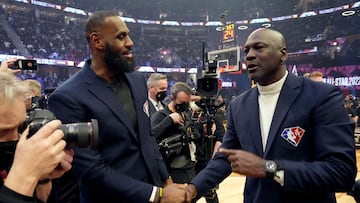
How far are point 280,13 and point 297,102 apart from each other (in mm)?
24730

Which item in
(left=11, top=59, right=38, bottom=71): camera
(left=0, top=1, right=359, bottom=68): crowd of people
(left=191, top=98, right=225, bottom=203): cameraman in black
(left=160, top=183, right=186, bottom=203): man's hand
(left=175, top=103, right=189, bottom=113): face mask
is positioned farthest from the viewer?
(left=0, top=1, right=359, bottom=68): crowd of people

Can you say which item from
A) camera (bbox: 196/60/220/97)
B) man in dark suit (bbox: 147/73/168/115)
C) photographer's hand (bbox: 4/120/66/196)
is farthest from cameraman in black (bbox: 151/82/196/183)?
photographer's hand (bbox: 4/120/66/196)

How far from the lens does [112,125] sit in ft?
5.38

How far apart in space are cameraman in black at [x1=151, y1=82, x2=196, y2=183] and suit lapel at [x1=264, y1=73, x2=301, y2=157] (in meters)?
1.42

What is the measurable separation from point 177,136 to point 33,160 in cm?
208

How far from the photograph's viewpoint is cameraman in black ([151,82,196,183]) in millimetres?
2937

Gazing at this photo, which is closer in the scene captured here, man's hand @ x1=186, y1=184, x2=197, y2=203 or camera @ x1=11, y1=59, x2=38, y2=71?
man's hand @ x1=186, y1=184, x2=197, y2=203

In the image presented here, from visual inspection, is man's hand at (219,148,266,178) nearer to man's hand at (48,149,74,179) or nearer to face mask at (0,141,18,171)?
man's hand at (48,149,74,179)

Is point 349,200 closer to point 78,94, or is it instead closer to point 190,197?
point 190,197

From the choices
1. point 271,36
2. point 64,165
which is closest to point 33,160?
point 64,165

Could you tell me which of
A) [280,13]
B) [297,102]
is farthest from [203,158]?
[280,13]

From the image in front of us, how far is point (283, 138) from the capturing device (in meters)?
1.49

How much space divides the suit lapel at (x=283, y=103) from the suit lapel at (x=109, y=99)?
702 millimetres

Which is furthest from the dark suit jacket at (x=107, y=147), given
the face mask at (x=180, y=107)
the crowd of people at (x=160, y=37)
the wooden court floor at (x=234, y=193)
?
the crowd of people at (x=160, y=37)
